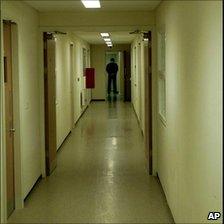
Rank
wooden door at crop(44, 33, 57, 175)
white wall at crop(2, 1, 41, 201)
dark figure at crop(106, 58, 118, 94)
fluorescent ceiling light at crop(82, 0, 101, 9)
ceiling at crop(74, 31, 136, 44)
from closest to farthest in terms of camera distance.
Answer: white wall at crop(2, 1, 41, 201)
fluorescent ceiling light at crop(82, 0, 101, 9)
wooden door at crop(44, 33, 57, 175)
ceiling at crop(74, 31, 136, 44)
dark figure at crop(106, 58, 118, 94)

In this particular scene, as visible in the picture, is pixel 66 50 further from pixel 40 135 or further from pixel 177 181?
pixel 177 181

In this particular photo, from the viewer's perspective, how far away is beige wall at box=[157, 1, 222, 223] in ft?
8.25

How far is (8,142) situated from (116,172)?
91.3 inches

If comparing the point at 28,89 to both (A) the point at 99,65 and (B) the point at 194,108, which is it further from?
(A) the point at 99,65

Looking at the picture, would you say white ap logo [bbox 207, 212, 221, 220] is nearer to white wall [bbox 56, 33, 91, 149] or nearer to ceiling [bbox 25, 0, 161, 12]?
ceiling [bbox 25, 0, 161, 12]

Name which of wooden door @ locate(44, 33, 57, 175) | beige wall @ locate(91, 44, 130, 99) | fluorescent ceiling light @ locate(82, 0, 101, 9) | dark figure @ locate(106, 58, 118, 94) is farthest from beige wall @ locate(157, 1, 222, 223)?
dark figure @ locate(106, 58, 118, 94)

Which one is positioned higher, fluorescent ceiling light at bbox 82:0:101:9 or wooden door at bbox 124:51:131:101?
fluorescent ceiling light at bbox 82:0:101:9

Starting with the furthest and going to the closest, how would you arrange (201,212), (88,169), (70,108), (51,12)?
(70,108)
(88,169)
(51,12)
(201,212)

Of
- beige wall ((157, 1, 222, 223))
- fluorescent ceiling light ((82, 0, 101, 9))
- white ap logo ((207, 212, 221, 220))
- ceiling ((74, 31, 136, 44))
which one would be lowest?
white ap logo ((207, 212, 221, 220))

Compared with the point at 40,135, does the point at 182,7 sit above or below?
above

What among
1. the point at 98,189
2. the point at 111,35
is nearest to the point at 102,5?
the point at 98,189

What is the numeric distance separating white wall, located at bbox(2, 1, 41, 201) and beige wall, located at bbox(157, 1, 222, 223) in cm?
175

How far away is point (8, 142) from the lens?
4.87 metres

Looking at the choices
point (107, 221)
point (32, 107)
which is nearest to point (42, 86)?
point (32, 107)
